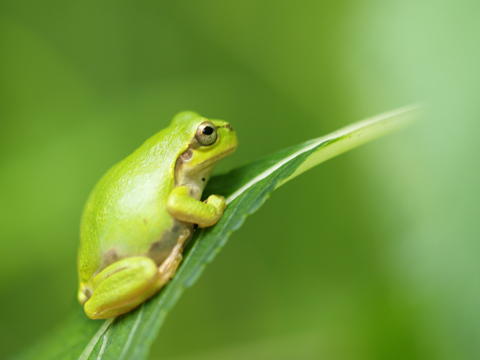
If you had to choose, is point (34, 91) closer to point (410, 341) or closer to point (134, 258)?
point (134, 258)

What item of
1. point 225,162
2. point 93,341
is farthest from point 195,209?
point 225,162

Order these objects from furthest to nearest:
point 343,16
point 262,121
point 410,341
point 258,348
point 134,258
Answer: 1. point 262,121
2. point 343,16
3. point 258,348
4. point 410,341
5. point 134,258

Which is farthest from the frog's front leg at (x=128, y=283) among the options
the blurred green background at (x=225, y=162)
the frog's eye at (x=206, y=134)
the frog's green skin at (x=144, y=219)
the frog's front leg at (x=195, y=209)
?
the blurred green background at (x=225, y=162)

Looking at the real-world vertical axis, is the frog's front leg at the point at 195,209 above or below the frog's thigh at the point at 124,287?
above

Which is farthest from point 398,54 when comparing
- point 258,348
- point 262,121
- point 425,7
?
point 262,121

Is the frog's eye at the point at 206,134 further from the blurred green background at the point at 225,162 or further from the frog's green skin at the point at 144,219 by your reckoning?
the blurred green background at the point at 225,162

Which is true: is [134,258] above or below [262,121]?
below

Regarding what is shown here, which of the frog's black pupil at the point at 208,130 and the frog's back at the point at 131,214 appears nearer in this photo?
the frog's back at the point at 131,214
